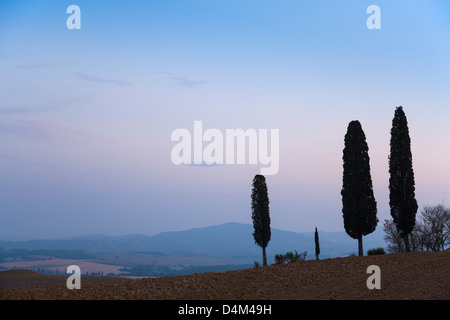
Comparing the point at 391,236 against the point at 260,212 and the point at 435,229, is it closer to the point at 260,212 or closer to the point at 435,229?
the point at 435,229

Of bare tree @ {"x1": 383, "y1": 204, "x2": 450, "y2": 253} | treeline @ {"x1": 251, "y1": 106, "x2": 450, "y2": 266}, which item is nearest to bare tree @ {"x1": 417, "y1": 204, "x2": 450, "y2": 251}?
bare tree @ {"x1": 383, "y1": 204, "x2": 450, "y2": 253}

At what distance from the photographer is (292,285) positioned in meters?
21.1

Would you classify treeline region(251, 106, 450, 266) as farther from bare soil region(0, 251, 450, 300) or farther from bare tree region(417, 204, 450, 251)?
bare tree region(417, 204, 450, 251)

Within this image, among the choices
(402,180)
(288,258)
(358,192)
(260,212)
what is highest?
(402,180)

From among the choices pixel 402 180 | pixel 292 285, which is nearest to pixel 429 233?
pixel 402 180

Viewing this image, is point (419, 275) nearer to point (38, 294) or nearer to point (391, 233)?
point (38, 294)

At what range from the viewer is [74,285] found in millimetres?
20031

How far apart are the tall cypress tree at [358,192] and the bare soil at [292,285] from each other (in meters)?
5.80

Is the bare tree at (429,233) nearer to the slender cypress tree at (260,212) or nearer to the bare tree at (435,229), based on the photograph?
the bare tree at (435,229)

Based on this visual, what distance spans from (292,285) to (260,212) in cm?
1705

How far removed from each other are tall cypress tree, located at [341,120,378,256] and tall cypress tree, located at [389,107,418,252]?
164 cm
